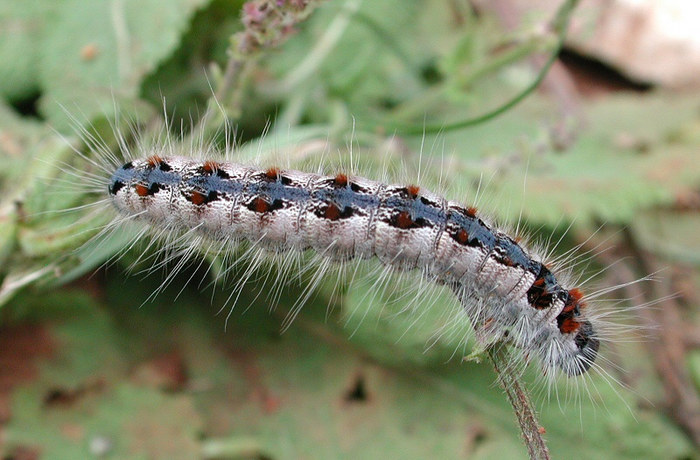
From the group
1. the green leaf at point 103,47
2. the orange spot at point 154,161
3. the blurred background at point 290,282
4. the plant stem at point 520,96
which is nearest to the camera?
the orange spot at point 154,161

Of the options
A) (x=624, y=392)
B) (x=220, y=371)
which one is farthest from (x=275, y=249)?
(x=624, y=392)

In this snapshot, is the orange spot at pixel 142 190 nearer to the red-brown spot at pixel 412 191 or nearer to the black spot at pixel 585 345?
the red-brown spot at pixel 412 191

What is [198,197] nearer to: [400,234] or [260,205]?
[260,205]

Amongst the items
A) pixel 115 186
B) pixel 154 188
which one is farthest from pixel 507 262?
pixel 115 186

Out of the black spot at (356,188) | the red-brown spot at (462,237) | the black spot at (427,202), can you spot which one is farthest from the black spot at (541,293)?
the black spot at (356,188)

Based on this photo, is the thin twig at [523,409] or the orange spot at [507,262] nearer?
the thin twig at [523,409]

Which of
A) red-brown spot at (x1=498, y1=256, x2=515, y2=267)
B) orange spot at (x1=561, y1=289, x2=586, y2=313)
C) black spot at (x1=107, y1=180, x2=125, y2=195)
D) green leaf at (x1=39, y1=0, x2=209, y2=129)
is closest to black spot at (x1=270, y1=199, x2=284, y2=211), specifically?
black spot at (x1=107, y1=180, x2=125, y2=195)
